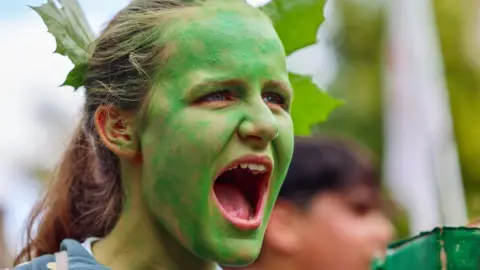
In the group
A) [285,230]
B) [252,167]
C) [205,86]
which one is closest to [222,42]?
[205,86]

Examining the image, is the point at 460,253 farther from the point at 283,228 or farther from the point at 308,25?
the point at 283,228

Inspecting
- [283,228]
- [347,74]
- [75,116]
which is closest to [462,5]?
[347,74]

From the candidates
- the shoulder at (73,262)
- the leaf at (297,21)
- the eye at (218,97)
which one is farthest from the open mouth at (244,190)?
the leaf at (297,21)

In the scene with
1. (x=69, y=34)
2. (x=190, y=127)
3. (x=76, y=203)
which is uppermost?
(x=69, y=34)

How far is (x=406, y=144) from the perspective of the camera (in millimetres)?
6094

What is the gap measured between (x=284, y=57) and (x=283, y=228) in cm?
114

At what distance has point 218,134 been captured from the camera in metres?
1.66

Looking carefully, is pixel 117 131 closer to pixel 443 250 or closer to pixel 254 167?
pixel 254 167

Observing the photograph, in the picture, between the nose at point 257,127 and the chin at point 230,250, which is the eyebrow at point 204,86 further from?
the chin at point 230,250

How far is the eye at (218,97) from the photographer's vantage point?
Answer: 5.60 ft

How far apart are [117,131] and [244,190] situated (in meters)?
0.28

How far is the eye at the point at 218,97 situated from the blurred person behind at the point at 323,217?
3.79 feet

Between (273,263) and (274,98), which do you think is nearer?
(274,98)

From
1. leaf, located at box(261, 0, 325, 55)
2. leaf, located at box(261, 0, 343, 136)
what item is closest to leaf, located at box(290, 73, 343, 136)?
leaf, located at box(261, 0, 343, 136)
